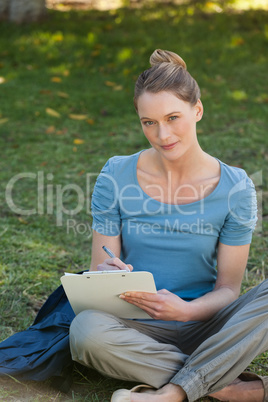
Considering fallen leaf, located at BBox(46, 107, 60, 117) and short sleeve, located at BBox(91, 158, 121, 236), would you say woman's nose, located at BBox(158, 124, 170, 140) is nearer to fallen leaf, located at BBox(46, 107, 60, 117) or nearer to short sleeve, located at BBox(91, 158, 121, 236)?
short sleeve, located at BBox(91, 158, 121, 236)

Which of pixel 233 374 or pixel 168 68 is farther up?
pixel 168 68

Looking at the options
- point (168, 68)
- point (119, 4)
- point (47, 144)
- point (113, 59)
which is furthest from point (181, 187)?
point (119, 4)

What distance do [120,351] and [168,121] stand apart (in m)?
0.94

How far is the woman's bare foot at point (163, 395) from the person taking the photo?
2.39 meters

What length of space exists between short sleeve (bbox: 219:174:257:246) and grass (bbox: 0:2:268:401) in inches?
27.2

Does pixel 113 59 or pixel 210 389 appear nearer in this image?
pixel 210 389

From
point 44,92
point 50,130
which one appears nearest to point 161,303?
point 50,130

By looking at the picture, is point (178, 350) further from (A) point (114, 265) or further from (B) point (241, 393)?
(A) point (114, 265)

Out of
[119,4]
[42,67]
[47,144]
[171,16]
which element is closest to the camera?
[47,144]

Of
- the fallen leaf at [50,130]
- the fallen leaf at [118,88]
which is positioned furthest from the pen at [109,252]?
the fallen leaf at [118,88]

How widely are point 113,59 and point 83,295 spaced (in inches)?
235

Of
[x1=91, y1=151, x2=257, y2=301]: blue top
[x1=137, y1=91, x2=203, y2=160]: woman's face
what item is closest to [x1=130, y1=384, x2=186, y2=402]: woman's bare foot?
[x1=91, y1=151, x2=257, y2=301]: blue top

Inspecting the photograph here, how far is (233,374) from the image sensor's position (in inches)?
94.4

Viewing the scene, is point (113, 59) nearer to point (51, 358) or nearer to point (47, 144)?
point (47, 144)
